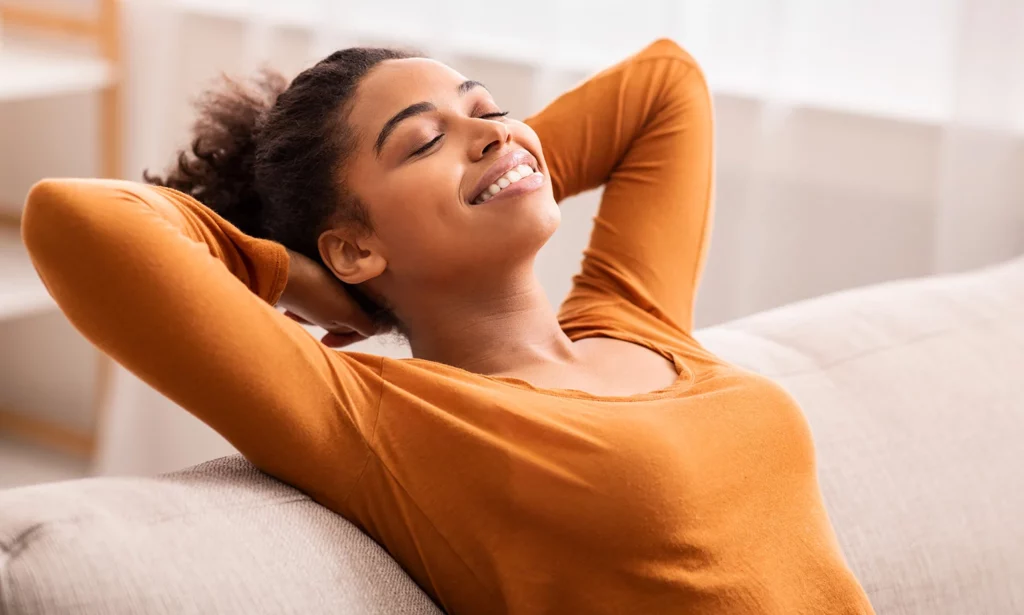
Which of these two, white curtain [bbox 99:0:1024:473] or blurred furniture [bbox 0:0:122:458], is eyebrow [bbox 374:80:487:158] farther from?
blurred furniture [bbox 0:0:122:458]

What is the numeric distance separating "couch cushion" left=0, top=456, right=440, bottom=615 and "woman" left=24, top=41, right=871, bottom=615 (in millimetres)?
39

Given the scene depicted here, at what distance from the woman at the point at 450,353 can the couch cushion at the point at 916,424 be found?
0.14m

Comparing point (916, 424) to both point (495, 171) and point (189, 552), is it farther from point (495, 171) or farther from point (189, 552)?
point (189, 552)

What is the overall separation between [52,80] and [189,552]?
1985 millimetres

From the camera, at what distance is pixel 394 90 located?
124cm

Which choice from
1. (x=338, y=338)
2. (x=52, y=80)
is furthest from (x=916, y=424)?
(x=52, y=80)

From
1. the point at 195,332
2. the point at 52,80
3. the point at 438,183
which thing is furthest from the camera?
the point at 52,80

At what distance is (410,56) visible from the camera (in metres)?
1.31

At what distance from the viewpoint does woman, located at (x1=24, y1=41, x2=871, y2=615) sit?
3.29 feet

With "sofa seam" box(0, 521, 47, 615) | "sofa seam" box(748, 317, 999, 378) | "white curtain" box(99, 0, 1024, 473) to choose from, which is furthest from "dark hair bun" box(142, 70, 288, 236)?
"white curtain" box(99, 0, 1024, 473)

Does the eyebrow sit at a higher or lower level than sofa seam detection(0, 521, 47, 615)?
higher

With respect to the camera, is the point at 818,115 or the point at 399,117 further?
the point at 818,115

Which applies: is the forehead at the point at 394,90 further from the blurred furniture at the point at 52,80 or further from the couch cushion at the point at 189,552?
the blurred furniture at the point at 52,80

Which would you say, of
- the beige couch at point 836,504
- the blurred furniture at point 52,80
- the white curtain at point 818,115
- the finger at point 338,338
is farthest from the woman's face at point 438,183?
the blurred furniture at point 52,80
